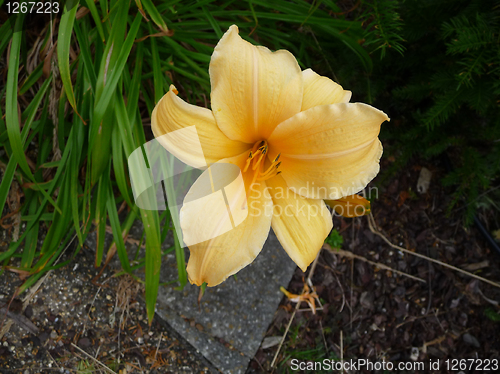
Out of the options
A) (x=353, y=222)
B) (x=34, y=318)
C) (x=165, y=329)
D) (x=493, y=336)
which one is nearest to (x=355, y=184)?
(x=353, y=222)

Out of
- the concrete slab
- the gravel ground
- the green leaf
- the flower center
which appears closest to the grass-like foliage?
the green leaf

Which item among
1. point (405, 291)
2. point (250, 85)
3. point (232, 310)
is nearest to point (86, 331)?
point (232, 310)

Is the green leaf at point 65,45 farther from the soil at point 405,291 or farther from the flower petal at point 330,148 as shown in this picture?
the soil at point 405,291

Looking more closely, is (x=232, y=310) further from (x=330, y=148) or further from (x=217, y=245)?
(x=330, y=148)

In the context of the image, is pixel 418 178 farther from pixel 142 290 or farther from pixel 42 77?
pixel 42 77

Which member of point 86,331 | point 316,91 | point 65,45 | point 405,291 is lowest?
point 405,291

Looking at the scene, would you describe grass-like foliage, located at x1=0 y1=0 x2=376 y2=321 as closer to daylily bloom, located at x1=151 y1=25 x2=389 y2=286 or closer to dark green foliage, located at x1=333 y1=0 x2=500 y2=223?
dark green foliage, located at x1=333 y1=0 x2=500 y2=223
